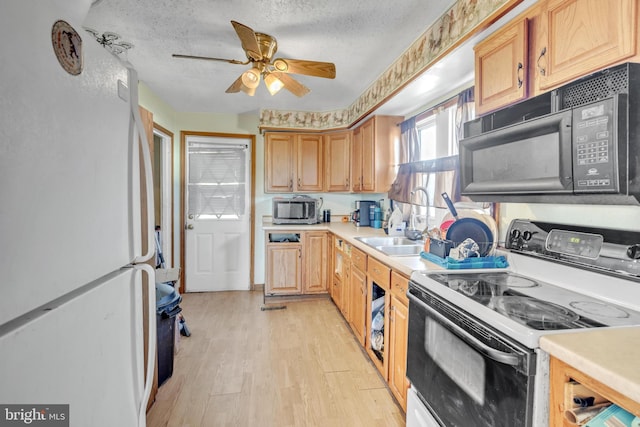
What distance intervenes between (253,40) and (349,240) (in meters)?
1.71

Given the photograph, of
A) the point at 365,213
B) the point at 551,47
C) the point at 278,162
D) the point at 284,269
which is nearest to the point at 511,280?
the point at 551,47

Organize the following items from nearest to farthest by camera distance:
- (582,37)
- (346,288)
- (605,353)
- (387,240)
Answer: (605,353), (582,37), (387,240), (346,288)

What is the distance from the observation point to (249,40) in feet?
6.32

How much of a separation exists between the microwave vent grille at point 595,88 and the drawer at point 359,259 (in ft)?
5.24

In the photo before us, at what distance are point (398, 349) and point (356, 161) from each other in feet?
7.97

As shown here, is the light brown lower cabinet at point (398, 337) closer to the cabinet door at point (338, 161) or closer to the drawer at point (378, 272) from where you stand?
the drawer at point (378, 272)

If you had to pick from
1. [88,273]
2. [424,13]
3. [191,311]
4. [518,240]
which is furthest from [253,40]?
[191,311]

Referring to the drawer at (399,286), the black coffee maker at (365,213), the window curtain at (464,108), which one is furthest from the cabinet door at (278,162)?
the drawer at (399,286)

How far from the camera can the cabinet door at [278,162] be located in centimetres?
402

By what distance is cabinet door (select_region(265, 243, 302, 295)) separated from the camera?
3723 mm

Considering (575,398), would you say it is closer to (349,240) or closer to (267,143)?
(349,240)

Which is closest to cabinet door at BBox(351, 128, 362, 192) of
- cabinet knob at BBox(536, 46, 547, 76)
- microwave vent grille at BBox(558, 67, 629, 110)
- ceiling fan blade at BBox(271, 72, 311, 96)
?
ceiling fan blade at BBox(271, 72, 311, 96)

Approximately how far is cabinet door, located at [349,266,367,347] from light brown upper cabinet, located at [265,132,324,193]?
1700 mm
